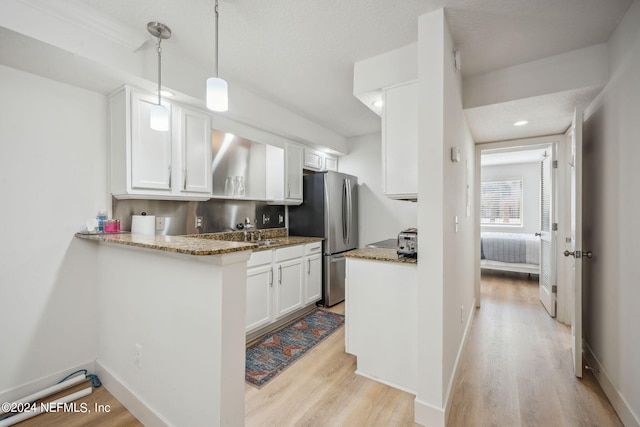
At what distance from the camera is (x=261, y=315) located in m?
2.80

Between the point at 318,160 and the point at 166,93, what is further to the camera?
the point at 318,160

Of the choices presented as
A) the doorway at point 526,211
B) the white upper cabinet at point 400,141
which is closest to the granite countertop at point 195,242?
the white upper cabinet at point 400,141

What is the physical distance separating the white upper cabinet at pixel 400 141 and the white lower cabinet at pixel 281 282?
4.84ft

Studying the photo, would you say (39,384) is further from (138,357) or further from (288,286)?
(288,286)

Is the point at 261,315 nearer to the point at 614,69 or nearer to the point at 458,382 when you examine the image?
the point at 458,382

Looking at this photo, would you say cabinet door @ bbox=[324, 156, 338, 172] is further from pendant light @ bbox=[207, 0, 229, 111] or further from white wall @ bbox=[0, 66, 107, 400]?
pendant light @ bbox=[207, 0, 229, 111]

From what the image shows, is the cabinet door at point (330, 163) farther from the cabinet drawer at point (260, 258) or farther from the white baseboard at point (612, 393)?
the white baseboard at point (612, 393)

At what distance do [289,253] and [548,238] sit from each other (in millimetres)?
3255

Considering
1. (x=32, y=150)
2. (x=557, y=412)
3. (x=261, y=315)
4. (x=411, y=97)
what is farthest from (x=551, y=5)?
(x=32, y=150)

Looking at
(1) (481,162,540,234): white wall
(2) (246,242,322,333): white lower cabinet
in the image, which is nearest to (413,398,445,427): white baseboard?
(2) (246,242,322,333): white lower cabinet

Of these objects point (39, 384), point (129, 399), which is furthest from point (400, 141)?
point (39, 384)

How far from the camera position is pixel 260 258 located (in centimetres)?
281

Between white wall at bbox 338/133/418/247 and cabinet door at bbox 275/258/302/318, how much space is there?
160 centimetres

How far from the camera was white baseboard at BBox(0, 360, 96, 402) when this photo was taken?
181 cm
